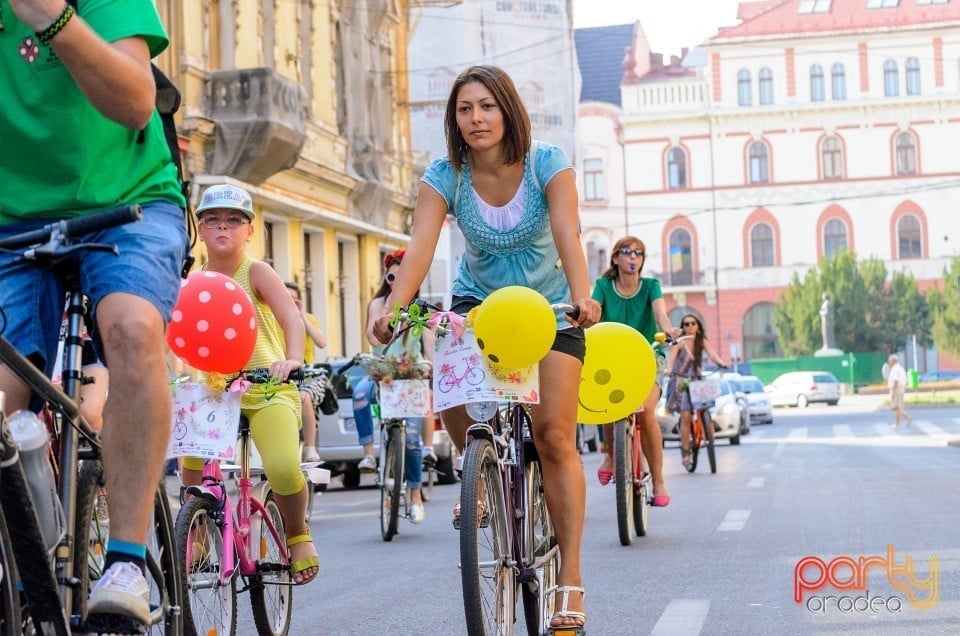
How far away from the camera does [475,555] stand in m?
4.98

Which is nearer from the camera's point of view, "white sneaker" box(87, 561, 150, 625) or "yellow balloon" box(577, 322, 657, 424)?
"white sneaker" box(87, 561, 150, 625)

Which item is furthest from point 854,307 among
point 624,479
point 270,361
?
point 270,361

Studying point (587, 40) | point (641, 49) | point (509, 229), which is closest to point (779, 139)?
point (641, 49)

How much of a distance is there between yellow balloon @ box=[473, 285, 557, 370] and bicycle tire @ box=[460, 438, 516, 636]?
0.95 ft

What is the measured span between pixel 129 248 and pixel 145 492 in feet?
1.79

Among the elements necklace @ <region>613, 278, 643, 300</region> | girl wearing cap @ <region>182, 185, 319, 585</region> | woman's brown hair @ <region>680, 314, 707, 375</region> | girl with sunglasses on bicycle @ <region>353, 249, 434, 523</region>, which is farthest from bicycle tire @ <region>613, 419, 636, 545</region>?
woman's brown hair @ <region>680, 314, 707, 375</region>

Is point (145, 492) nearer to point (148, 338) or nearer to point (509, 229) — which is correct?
point (148, 338)

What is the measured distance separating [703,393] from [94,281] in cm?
1324

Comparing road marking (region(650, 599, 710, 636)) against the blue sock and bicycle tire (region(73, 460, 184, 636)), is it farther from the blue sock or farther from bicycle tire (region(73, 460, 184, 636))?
the blue sock

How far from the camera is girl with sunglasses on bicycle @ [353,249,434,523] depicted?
11688 millimetres

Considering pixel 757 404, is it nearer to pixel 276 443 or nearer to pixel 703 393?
pixel 703 393

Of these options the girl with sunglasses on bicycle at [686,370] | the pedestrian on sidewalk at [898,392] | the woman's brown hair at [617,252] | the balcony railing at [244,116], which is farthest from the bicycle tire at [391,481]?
the pedestrian on sidewalk at [898,392]

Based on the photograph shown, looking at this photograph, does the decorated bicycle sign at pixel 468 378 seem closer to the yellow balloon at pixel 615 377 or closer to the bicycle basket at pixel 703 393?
the yellow balloon at pixel 615 377

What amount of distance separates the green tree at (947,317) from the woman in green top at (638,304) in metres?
65.8
